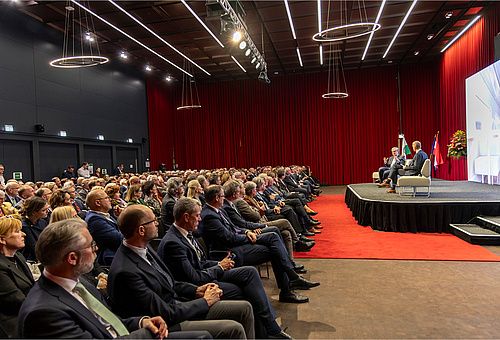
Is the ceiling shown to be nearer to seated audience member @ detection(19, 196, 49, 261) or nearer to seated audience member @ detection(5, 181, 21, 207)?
seated audience member @ detection(5, 181, 21, 207)

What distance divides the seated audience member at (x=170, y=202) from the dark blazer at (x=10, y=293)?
2.37 metres

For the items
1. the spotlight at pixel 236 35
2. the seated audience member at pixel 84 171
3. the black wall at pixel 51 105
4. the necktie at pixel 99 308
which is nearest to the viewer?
the necktie at pixel 99 308

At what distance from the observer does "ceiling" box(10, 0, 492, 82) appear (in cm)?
912

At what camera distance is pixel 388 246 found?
5320 millimetres

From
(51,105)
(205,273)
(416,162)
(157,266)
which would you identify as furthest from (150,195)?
(51,105)

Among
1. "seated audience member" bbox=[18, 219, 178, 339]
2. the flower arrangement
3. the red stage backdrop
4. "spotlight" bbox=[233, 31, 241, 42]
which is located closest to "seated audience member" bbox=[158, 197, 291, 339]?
"seated audience member" bbox=[18, 219, 178, 339]

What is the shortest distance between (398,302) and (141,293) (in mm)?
2444

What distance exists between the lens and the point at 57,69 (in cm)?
1055

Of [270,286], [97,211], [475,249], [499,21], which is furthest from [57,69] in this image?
[499,21]

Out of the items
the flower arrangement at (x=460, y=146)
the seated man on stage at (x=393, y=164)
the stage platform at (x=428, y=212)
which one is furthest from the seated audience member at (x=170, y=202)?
the flower arrangement at (x=460, y=146)

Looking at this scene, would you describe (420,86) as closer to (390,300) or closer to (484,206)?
(484,206)

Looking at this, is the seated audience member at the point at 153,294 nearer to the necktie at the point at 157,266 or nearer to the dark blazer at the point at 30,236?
the necktie at the point at 157,266

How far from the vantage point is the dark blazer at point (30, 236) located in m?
2.96

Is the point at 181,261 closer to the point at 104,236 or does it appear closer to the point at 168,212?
the point at 104,236
